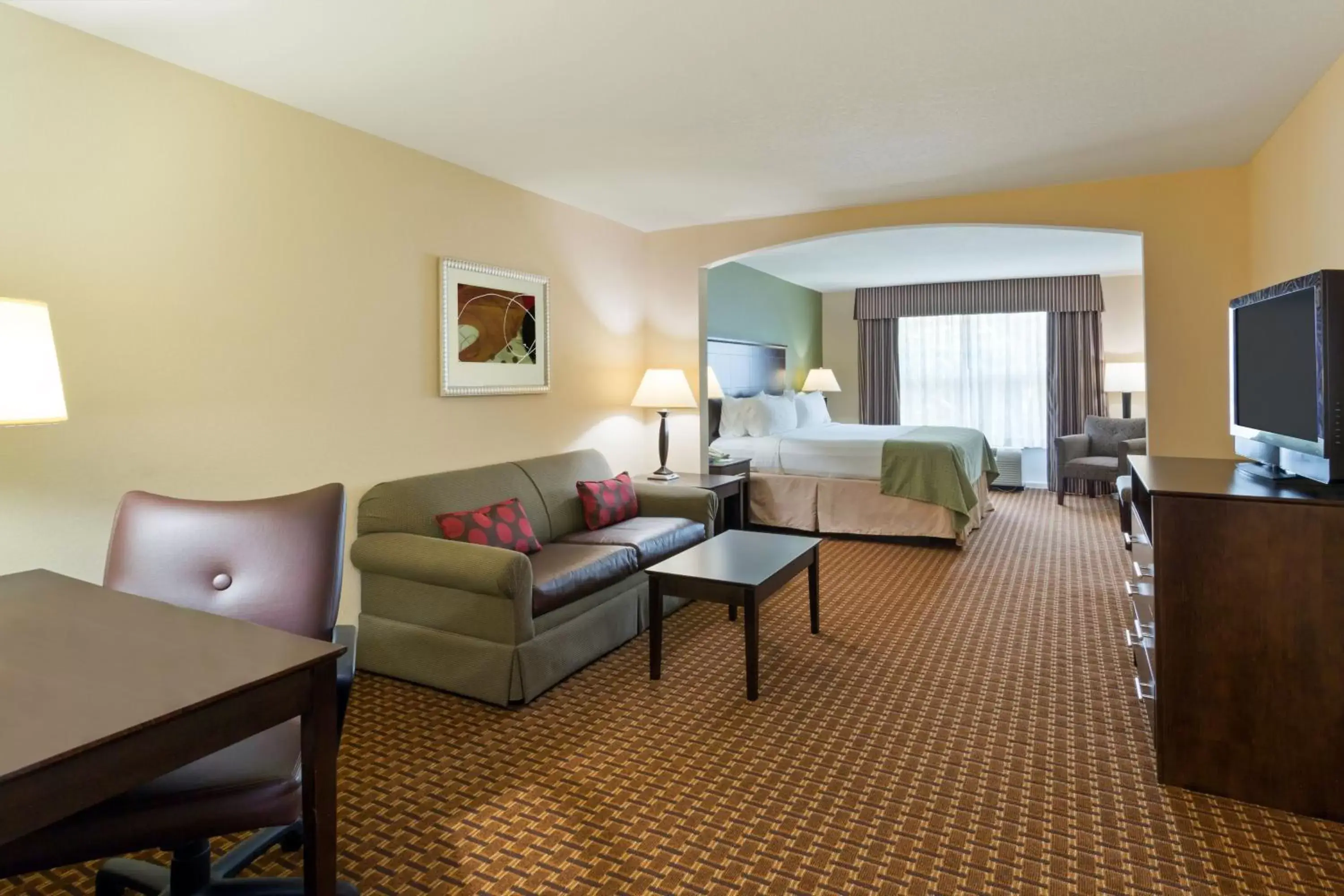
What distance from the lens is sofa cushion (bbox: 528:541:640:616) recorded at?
2.94 meters

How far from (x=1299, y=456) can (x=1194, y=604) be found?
0.57 meters

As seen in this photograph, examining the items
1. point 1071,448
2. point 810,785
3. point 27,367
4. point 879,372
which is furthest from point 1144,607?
point 879,372

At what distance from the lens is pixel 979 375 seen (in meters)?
8.67

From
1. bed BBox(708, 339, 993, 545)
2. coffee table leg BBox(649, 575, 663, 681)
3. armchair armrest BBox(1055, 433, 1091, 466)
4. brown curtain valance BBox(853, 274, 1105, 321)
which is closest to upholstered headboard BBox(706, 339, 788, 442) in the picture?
bed BBox(708, 339, 993, 545)

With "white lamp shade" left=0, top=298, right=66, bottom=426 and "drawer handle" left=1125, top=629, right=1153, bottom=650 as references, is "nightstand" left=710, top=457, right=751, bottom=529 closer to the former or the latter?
"drawer handle" left=1125, top=629, right=1153, bottom=650

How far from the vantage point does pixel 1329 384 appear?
195 centimetres

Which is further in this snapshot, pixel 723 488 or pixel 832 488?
pixel 832 488

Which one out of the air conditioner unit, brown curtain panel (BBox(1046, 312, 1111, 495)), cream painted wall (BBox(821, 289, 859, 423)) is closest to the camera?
brown curtain panel (BBox(1046, 312, 1111, 495))

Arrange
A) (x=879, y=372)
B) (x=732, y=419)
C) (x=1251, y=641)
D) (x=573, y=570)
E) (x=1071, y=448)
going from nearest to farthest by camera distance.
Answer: (x=1251, y=641)
(x=573, y=570)
(x=732, y=419)
(x=1071, y=448)
(x=879, y=372)

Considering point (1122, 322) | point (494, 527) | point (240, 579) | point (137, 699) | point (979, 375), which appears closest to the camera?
point (137, 699)

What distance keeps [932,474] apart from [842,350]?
168 inches

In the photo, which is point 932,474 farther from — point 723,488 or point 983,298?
point 983,298

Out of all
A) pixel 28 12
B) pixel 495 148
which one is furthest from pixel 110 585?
pixel 495 148

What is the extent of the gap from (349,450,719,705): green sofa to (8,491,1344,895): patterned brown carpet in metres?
0.11
